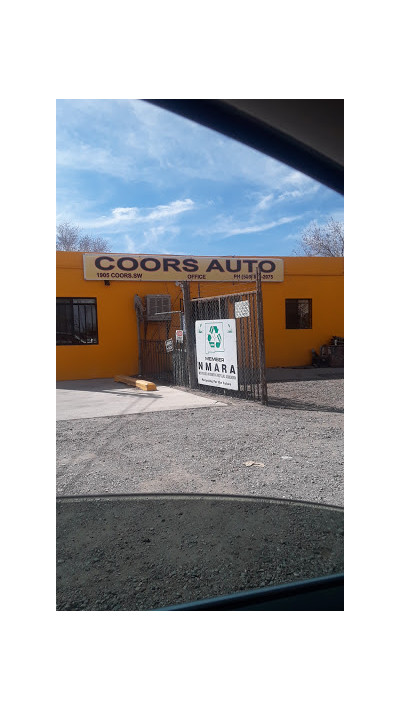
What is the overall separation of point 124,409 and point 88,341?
5.10 metres

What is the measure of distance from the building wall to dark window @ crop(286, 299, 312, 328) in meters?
0.16

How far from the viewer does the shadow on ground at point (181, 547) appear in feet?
8.75

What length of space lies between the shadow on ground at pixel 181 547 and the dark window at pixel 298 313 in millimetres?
11574

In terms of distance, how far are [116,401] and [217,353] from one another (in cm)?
221

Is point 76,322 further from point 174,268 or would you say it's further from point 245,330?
→ point 245,330

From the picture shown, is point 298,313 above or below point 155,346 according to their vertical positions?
above

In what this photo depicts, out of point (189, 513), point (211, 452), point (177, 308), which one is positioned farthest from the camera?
point (177, 308)

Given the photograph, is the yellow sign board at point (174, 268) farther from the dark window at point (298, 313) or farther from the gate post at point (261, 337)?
the gate post at point (261, 337)

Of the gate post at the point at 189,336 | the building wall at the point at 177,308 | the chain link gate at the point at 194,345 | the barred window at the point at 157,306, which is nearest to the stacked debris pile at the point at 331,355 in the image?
the building wall at the point at 177,308

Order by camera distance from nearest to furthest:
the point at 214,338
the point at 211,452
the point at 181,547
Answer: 1. the point at 181,547
2. the point at 211,452
3. the point at 214,338

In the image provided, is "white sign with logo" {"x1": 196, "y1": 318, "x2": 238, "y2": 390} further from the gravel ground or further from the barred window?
the barred window

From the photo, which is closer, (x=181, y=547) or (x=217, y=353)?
(x=181, y=547)

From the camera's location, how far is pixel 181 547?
10.2 feet

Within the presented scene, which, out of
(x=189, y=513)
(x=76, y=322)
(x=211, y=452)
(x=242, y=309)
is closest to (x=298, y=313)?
(x=76, y=322)
